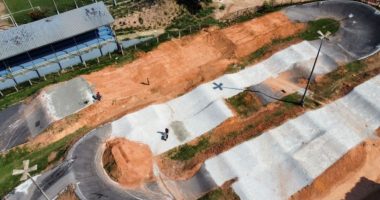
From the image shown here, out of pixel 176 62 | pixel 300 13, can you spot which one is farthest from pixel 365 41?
pixel 176 62

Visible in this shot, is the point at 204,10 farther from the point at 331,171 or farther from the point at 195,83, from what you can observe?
the point at 331,171

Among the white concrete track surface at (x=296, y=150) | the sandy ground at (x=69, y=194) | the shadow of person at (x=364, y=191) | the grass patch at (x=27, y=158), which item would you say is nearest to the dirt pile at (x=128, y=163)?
the sandy ground at (x=69, y=194)

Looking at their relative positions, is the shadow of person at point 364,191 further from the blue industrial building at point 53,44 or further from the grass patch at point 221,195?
the blue industrial building at point 53,44

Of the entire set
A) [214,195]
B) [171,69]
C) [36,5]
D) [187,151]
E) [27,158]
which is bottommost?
[214,195]

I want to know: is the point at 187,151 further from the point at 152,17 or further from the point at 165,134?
the point at 152,17

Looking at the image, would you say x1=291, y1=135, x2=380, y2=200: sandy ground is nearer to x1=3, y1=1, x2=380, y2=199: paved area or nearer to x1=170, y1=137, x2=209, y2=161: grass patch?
x1=3, y1=1, x2=380, y2=199: paved area

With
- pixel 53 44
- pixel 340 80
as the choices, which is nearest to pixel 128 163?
pixel 53 44

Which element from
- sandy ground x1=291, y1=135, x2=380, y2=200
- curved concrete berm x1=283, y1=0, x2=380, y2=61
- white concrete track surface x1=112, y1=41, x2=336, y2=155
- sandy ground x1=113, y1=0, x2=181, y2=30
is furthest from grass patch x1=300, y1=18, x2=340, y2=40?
sandy ground x1=113, y1=0, x2=181, y2=30
